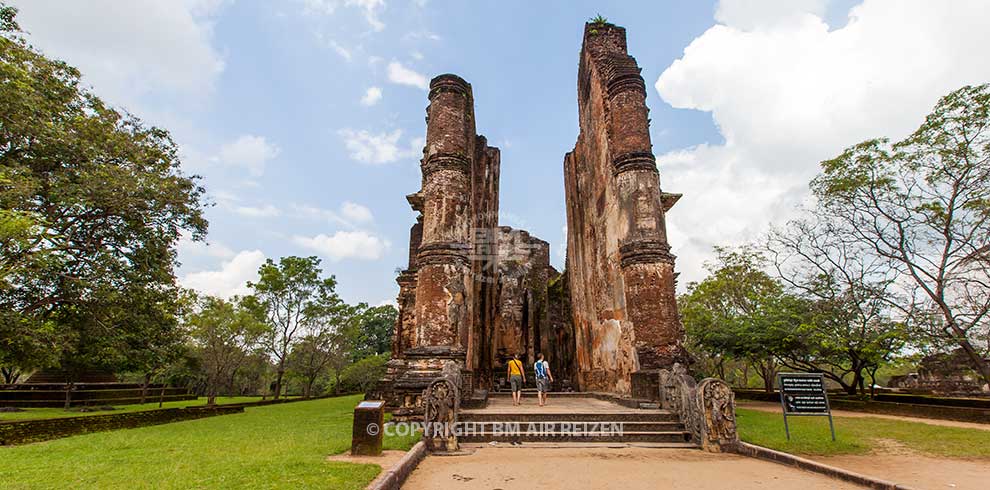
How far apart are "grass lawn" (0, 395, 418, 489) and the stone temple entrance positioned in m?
2.75

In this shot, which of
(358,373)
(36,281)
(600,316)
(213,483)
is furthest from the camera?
(358,373)

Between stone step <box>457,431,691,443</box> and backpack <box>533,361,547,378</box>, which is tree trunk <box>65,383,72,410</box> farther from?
stone step <box>457,431,691,443</box>

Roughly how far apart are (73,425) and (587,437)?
1059cm

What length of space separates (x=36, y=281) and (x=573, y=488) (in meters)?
12.9

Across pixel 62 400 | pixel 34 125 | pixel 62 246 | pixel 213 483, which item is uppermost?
pixel 34 125

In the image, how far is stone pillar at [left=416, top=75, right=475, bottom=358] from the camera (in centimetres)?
1008

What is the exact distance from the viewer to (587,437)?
745cm

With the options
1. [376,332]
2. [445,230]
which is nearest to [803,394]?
[445,230]

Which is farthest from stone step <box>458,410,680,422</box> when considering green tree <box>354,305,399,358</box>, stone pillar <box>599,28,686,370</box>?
green tree <box>354,305,399,358</box>

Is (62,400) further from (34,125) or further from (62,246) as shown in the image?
(34,125)

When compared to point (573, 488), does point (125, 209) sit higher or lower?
higher

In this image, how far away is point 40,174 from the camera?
10781 millimetres

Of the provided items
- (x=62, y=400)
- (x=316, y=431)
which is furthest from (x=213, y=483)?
(x=62, y=400)

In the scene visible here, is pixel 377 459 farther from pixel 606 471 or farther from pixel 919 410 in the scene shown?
pixel 919 410
